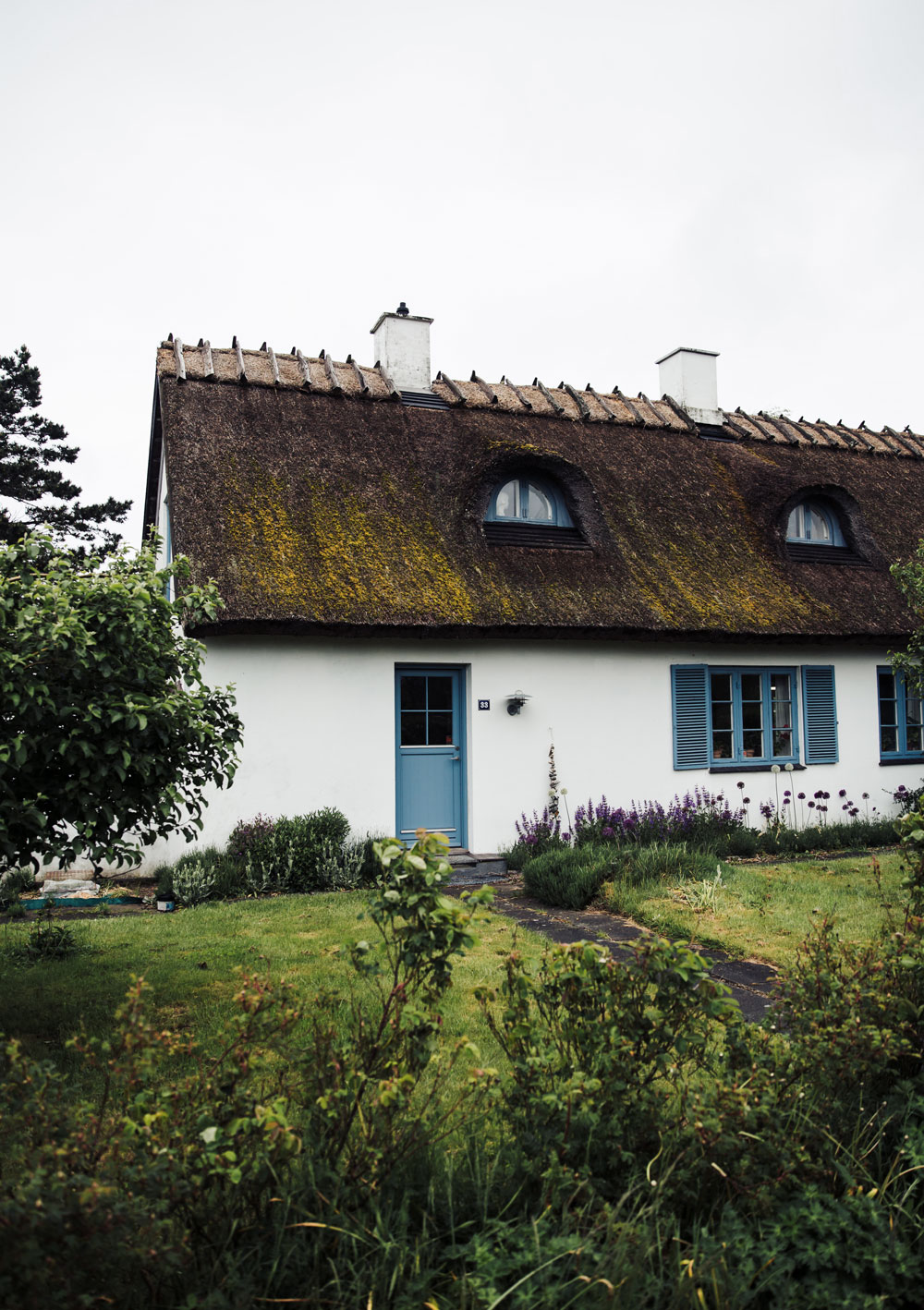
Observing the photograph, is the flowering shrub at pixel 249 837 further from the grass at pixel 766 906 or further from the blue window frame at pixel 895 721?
the blue window frame at pixel 895 721

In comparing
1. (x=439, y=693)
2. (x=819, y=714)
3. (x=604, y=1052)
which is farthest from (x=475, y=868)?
(x=604, y=1052)

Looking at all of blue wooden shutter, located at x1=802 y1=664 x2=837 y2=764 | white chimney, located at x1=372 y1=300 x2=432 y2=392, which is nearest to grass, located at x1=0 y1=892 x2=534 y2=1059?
blue wooden shutter, located at x1=802 y1=664 x2=837 y2=764

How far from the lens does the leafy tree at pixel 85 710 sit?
150 inches

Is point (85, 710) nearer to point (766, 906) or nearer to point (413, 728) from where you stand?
point (766, 906)

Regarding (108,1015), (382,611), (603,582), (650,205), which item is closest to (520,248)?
(650,205)

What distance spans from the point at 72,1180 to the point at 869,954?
2723mm

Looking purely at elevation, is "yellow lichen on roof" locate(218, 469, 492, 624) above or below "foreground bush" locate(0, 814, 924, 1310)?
above

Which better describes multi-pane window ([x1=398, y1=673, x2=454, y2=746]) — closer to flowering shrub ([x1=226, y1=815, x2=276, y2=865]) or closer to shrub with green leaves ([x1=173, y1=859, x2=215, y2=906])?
flowering shrub ([x1=226, y1=815, x2=276, y2=865])

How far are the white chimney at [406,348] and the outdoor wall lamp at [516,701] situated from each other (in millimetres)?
5084

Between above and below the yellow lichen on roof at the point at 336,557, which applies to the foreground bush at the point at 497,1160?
below

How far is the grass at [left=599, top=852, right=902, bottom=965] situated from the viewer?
19.3 ft

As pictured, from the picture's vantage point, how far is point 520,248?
14344 mm

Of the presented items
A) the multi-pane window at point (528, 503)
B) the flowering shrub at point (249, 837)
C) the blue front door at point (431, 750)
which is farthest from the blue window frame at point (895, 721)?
the flowering shrub at point (249, 837)

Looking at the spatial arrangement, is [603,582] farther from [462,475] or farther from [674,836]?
[674,836]
